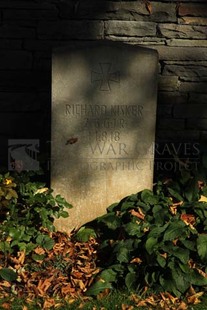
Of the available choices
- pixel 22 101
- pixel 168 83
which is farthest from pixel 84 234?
pixel 168 83

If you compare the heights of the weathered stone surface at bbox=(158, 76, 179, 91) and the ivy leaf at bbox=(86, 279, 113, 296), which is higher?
the weathered stone surface at bbox=(158, 76, 179, 91)

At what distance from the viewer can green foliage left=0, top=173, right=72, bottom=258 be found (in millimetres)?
4148

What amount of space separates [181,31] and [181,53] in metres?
0.18

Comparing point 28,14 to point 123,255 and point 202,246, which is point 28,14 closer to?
point 123,255

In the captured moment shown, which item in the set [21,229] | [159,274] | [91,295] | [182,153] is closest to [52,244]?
[21,229]

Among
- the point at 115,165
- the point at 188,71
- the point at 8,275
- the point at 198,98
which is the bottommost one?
the point at 8,275

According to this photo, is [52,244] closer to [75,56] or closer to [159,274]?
[159,274]

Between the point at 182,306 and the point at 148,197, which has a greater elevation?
the point at 148,197

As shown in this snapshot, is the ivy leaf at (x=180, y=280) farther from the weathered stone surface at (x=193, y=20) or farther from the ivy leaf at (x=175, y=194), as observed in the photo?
the weathered stone surface at (x=193, y=20)

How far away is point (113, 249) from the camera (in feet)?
13.4

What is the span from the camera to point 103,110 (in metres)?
4.45

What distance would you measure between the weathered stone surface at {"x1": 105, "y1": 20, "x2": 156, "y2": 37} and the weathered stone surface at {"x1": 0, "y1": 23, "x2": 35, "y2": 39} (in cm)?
64

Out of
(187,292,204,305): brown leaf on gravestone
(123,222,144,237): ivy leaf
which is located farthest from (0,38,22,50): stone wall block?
(187,292,204,305): brown leaf on gravestone

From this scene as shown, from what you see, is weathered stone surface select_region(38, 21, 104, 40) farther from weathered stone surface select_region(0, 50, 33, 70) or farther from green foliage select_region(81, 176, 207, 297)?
green foliage select_region(81, 176, 207, 297)
